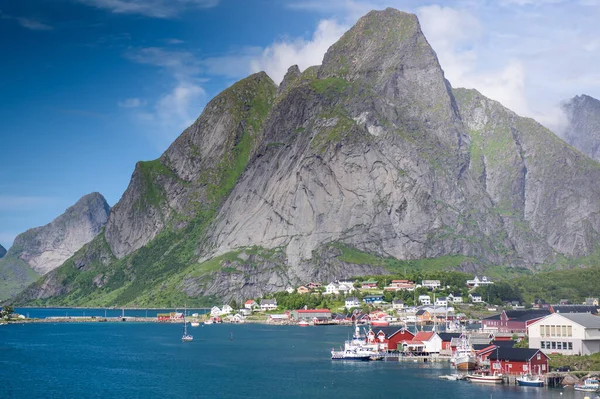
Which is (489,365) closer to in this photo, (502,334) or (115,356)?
(502,334)

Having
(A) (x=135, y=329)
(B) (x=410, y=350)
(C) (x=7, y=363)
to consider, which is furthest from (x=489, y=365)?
(A) (x=135, y=329)

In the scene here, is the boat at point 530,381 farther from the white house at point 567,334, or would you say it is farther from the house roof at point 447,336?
the house roof at point 447,336

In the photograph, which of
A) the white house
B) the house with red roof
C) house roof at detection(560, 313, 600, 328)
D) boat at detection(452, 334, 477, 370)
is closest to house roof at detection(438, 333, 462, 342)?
the house with red roof

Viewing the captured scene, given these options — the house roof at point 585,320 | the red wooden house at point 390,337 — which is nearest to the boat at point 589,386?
the house roof at point 585,320

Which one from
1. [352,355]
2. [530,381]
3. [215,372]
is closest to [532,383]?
[530,381]

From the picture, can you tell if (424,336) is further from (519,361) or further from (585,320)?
(519,361)

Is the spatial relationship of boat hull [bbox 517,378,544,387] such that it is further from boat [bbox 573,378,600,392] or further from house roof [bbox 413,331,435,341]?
house roof [bbox 413,331,435,341]

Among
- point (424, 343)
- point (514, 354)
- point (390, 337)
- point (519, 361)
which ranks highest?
point (390, 337)
